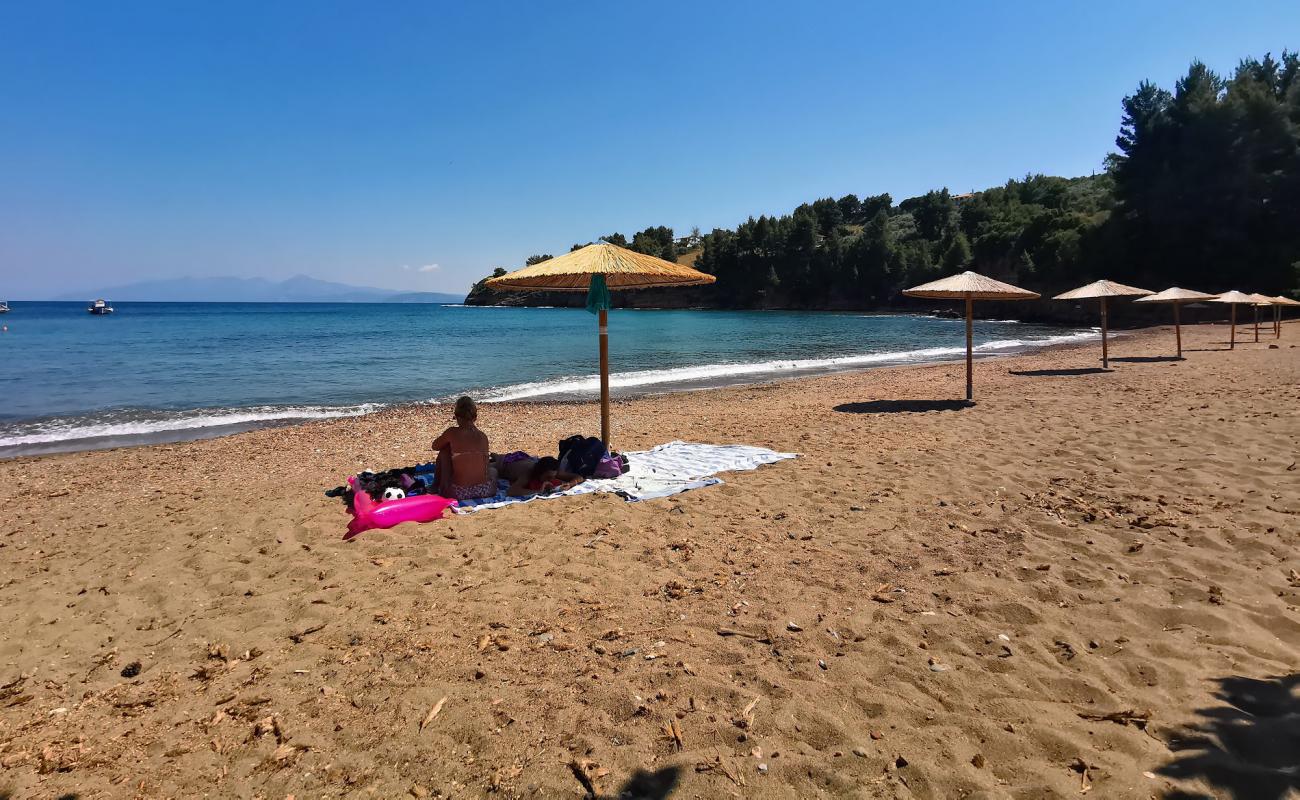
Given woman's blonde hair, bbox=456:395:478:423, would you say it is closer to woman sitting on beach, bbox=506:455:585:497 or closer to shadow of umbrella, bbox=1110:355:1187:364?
woman sitting on beach, bbox=506:455:585:497

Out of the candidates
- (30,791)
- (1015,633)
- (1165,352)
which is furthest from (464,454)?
(1165,352)

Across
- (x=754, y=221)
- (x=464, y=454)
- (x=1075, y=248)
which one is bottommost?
(x=464, y=454)

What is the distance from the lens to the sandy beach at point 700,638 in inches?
90.7

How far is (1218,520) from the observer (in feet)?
14.3

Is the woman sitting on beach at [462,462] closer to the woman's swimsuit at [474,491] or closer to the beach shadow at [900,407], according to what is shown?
the woman's swimsuit at [474,491]

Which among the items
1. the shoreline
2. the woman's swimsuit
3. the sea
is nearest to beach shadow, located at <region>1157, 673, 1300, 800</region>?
the woman's swimsuit

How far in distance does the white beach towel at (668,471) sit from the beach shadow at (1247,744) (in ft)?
12.4

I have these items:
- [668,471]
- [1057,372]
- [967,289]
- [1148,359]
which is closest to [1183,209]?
[1148,359]

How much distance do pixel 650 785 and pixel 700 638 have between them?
3.36ft

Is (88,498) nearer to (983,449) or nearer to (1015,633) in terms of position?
(1015,633)

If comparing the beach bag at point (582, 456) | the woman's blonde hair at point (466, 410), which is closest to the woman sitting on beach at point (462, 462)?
the woman's blonde hair at point (466, 410)

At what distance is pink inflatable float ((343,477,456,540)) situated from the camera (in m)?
4.79

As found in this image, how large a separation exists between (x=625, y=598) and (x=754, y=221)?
100m

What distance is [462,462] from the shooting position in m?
5.56
